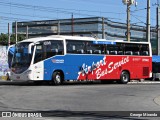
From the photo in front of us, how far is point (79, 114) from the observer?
13.1 meters

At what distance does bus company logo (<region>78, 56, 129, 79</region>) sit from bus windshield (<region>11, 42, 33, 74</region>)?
447 cm

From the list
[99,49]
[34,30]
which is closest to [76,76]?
[99,49]

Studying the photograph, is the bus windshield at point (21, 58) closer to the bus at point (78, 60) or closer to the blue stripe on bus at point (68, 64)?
the bus at point (78, 60)

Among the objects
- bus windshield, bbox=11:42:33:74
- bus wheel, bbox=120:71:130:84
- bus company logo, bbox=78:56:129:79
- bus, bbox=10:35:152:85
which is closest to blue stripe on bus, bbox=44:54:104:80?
bus, bbox=10:35:152:85

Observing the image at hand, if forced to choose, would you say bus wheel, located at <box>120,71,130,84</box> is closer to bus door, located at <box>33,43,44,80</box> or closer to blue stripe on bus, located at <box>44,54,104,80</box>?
blue stripe on bus, located at <box>44,54,104,80</box>

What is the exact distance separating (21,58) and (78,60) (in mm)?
4305

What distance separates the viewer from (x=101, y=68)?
102 ft

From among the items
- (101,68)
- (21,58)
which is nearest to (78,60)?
(101,68)

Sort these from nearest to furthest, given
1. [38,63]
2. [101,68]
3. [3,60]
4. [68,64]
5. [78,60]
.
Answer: [38,63] → [68,64] → [78,60] → [101,68] → [3,60]

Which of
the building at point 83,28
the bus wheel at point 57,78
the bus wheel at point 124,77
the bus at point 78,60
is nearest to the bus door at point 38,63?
the bus at point 78,60

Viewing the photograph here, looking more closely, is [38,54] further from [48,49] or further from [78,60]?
[78,60]

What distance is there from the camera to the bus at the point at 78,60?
27.0 metres

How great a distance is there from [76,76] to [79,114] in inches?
641

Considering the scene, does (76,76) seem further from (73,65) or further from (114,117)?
(114,117)
